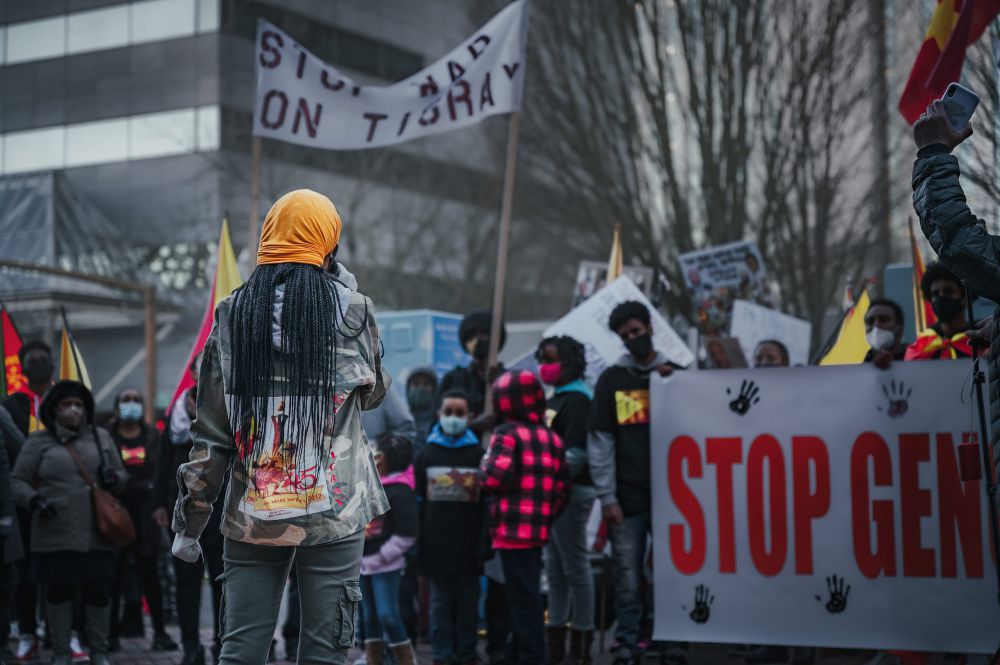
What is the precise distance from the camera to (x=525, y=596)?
7.84 meters

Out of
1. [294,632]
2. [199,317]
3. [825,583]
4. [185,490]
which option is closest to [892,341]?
[825,583]

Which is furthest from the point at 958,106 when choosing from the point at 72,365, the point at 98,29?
the point at 98,29

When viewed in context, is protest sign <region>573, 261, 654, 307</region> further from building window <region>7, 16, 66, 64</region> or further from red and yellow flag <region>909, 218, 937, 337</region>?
building window <region>7, 16, 66, 64</region>

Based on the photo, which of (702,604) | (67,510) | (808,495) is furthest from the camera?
(67,510)

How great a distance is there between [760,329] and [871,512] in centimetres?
523

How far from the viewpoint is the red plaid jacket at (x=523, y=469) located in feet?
25.5

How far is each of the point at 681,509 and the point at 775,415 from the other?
745 millimetres

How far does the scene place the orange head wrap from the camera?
4.48 meters

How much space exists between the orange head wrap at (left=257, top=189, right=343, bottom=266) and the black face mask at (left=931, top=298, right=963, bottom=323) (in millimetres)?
4150

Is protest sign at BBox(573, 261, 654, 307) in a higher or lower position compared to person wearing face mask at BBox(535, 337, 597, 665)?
higher

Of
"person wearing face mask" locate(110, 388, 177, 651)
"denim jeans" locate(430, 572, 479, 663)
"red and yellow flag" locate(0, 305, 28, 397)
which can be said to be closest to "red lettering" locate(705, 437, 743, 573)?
"denim jeans" locate(430, 572, 479, 663)

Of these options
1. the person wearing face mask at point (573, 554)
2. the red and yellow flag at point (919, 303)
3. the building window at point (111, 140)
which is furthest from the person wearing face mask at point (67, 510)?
the building window at point (111, 140)

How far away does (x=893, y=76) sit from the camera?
20.2 meters

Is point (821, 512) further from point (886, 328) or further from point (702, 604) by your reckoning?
point (886, 328)
